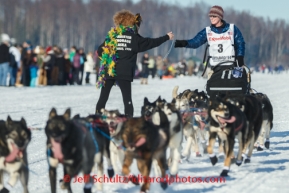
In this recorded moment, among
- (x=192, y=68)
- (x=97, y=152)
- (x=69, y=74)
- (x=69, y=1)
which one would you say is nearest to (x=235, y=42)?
(x=97, y=152)

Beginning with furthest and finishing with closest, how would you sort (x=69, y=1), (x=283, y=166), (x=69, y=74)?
1. (x=69, y=1)
2. (x=69, y=74)
3. (x=283, y=166)

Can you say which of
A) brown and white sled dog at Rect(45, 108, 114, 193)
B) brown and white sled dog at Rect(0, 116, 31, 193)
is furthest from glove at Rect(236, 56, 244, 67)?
brown and white sled dog at Rect(0, 116, 31, 193)

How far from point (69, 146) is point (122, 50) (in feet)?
8.89

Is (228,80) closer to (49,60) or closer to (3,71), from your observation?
(3,71)

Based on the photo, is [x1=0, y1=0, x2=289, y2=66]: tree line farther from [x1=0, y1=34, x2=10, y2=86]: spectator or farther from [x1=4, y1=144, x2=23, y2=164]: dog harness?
[x1=4, y1=144, x2=23, y2=164]: dog harness

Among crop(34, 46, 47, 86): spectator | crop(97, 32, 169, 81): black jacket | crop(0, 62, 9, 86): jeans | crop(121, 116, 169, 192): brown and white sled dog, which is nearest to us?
crop(121, 116, 169, 192): brown and white sled dog

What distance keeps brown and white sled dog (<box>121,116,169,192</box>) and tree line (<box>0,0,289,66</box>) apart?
77074 mm

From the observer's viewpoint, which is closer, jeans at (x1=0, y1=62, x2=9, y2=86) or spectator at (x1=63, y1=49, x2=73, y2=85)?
jeans at (x1=0, y1=62, x2=9, y2=86)

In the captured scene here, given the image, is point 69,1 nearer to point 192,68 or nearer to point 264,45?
point 264,45

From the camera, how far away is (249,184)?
18.3 feet

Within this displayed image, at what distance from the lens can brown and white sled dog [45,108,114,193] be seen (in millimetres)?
4445

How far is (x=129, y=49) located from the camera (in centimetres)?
705

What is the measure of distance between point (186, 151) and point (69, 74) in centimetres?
1487

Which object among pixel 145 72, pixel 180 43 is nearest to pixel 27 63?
pixel 145 72
